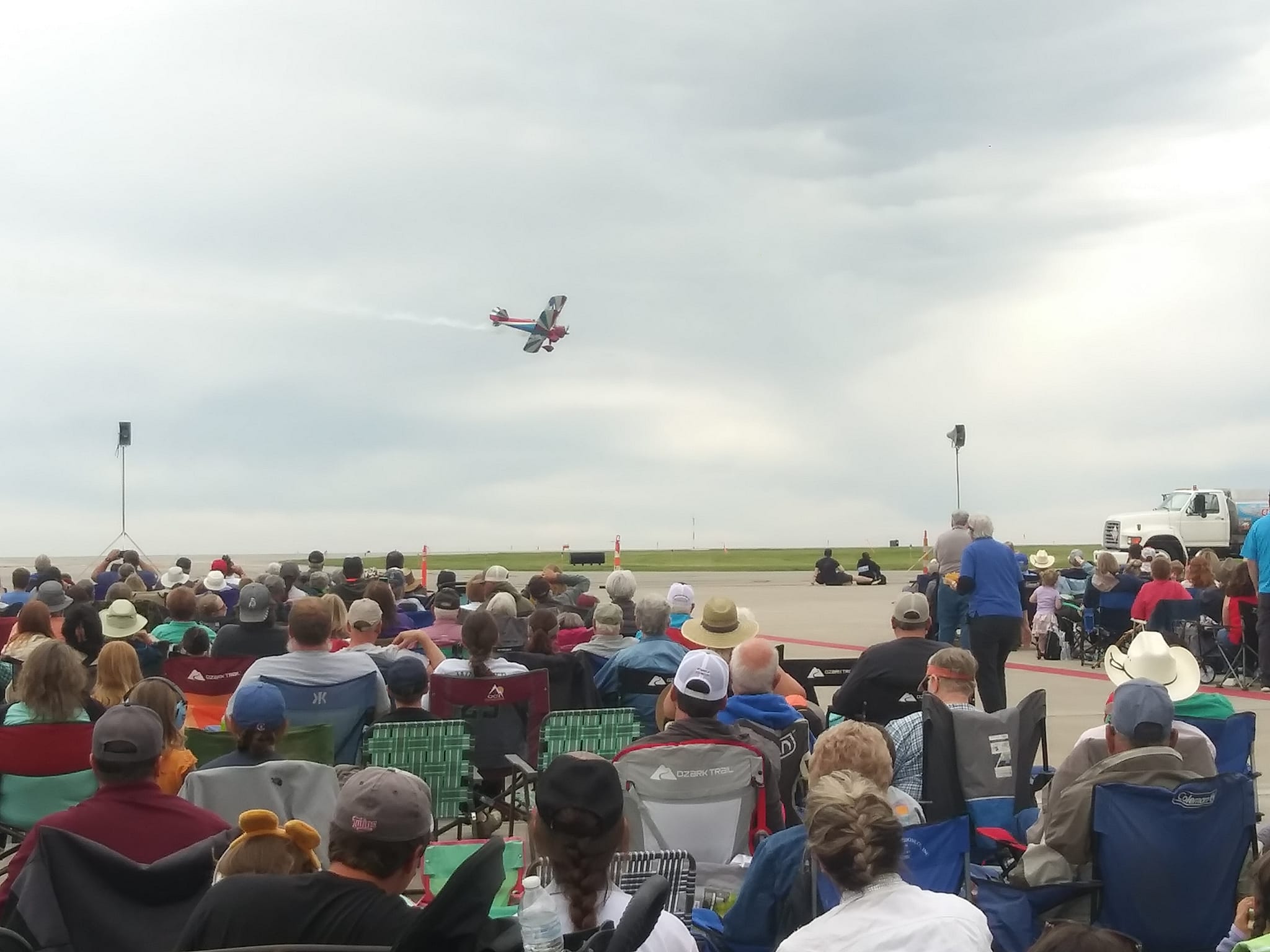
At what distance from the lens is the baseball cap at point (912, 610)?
7.70 m

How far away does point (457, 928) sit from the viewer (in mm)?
2189

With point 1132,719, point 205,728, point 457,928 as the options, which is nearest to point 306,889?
point 457,928

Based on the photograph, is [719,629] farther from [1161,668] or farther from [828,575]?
[828,575]

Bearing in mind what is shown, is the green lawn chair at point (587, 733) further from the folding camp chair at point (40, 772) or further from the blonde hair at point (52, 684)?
the blonde hair at point (52, 684)

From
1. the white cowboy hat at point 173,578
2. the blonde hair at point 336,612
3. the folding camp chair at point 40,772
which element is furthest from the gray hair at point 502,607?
the white cowboy hat at point 173,578

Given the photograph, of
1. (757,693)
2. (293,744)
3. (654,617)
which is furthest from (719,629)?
(293,744)

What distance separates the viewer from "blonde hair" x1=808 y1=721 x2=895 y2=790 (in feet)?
13.5

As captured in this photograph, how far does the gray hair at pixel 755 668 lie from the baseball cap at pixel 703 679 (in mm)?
1071

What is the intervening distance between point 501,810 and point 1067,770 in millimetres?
3564

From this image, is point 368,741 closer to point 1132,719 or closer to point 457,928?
point 1132,719

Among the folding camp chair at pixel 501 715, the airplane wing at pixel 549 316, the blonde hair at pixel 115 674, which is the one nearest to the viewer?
the blonde hair at pixel 115 674

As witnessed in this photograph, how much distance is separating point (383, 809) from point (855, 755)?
180cm

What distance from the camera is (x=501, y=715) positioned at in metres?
7.59

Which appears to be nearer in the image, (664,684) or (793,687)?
(793,687)
